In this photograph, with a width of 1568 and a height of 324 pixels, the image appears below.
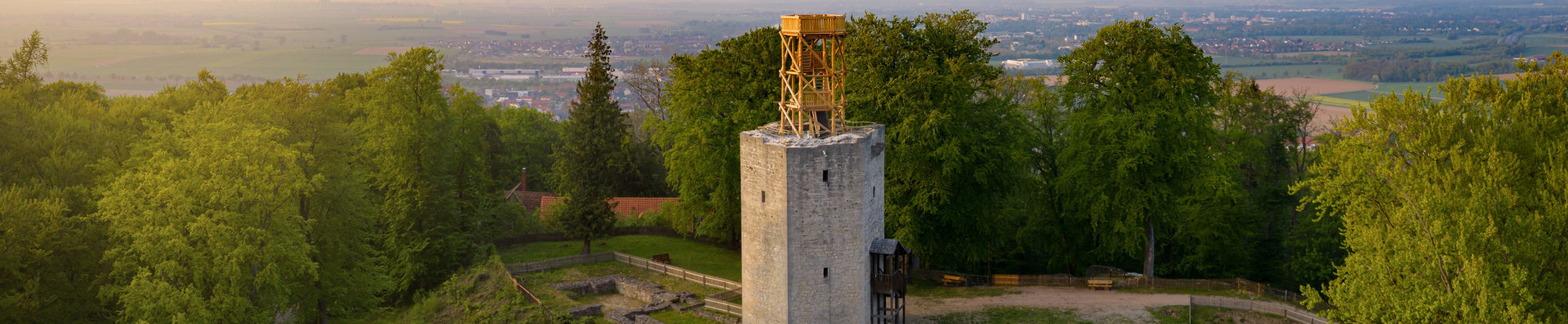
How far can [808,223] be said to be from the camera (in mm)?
28000

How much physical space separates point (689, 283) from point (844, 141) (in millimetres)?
12992

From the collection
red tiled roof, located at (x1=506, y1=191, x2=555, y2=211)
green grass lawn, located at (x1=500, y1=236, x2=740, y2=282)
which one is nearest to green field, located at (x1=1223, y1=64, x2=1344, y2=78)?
red tiled roof, located at (x1=506, y1=191, x2=555, y2=211)

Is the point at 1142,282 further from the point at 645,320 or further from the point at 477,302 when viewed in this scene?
the point at 477,302

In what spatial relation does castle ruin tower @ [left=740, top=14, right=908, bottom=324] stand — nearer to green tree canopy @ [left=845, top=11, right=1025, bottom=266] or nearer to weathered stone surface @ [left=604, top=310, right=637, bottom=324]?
weathered stone surface @ [left=604, top=310, right=637, bottom=324]

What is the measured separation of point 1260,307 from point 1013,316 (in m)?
7.13

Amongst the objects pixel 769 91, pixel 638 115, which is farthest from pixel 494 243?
pixel 638 115

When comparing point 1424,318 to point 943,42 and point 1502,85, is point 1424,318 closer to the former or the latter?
point 1502,85

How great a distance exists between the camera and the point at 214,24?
149 meters

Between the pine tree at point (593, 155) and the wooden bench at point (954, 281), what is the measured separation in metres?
13.2

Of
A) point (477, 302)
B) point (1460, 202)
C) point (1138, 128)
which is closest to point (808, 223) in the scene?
point (1138, 128)

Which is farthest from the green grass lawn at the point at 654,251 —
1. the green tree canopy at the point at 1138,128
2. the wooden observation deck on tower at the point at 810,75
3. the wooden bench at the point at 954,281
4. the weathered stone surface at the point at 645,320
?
the wooden observation deck on tower at the point at 810,75

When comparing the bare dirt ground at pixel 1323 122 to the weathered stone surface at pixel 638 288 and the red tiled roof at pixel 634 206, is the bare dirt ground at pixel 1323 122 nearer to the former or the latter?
the weathered stone surface at pixel 638 288

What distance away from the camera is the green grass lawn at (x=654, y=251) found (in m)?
42.6

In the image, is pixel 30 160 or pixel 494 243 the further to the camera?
pixel 494 243
